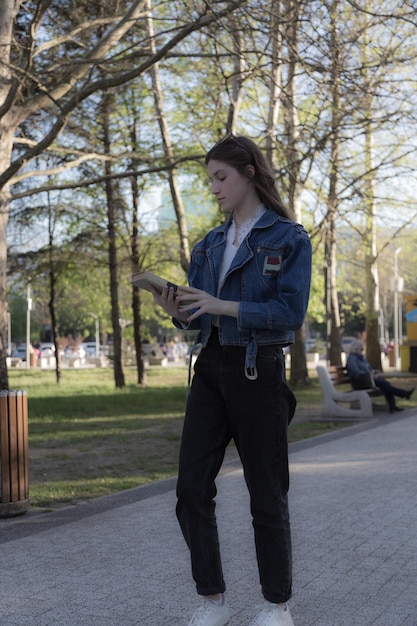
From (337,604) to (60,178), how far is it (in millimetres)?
25894

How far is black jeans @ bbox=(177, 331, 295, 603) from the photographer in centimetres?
380

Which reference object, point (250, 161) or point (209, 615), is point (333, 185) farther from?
point (209, 615)

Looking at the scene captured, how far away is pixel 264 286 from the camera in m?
3.82

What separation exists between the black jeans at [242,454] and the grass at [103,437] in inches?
170

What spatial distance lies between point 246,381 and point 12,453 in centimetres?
385

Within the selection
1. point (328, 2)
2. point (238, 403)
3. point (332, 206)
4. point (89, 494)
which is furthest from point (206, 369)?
point (332, 206)

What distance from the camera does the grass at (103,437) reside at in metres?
9.44

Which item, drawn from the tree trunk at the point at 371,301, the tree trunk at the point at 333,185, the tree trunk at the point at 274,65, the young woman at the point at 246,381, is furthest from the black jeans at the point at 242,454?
the tree trunk at the point at 371,301

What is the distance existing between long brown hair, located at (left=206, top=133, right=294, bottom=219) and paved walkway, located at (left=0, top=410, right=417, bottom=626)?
5.74ft

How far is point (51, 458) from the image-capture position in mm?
11625

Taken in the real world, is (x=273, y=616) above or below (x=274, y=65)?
below

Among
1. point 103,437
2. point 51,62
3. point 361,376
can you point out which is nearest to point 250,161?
point 103,437

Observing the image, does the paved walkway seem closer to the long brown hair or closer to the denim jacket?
the denim jacket

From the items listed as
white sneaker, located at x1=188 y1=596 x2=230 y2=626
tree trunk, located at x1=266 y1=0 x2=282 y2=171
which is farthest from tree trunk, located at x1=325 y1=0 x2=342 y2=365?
white sneaker, located at x1=188 y1=596 x2=230 y2=626
